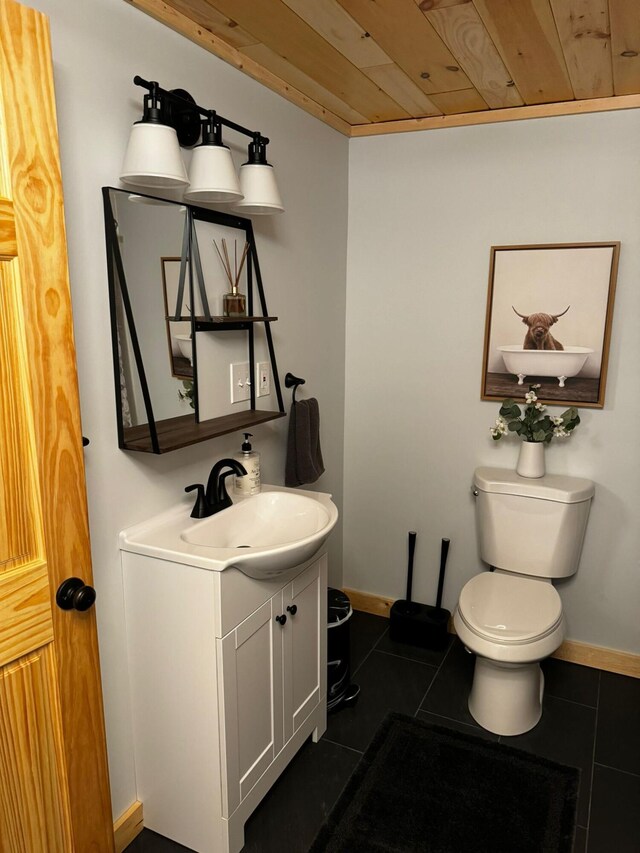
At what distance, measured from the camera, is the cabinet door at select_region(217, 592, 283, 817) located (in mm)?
1646

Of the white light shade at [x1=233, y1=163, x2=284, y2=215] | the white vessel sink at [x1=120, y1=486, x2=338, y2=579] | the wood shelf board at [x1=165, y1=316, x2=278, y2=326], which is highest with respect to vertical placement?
the white light shade at [x1=233, y1=163, x2=284, y2=215]

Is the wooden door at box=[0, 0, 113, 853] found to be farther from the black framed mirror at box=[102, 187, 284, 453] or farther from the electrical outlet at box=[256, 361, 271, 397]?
the electrical outlet at box=[256, 361, 271, 397]

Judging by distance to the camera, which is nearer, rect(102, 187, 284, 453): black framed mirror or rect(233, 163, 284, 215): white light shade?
rect(102, 187, 284, 453): black framed mirror

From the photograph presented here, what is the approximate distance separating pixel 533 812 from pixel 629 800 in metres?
0.33

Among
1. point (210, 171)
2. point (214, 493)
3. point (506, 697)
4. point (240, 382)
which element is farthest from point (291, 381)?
point (506, 697)

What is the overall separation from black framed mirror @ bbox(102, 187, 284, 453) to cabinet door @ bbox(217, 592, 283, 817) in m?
0.55

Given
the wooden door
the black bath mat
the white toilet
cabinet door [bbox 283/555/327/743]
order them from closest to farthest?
the wooden door
the black bath mat
cabinet door [bbox 283/555/327/743]
the white toilet

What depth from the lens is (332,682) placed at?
2.38 m

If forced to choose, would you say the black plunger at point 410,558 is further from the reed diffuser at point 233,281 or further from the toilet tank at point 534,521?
the reed diffuser at point 233,281

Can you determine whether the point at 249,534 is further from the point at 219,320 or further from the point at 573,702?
the point at 573,702

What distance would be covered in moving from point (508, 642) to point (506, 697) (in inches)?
11.5

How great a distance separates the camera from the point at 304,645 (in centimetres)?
206

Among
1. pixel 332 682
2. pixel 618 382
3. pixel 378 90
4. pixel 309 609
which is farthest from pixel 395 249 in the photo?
pixel 332 682

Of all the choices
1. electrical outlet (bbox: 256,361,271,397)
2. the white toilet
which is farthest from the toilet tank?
electrical outlet (bbox: 256,361,271,397)
